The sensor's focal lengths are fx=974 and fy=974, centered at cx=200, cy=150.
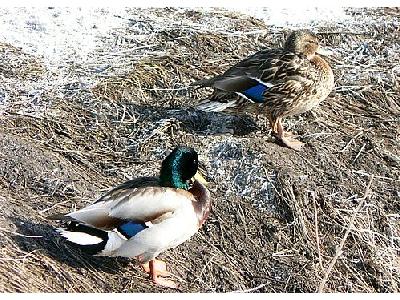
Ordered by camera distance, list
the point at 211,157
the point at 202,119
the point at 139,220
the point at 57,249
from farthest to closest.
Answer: the point at 202,119
the point at 211,157
the point at 57,249
the point at 139,220

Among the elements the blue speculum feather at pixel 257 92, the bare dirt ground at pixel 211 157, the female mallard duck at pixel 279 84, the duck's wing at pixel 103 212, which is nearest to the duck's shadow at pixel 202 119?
the bare dirt ground at pixel 211 157

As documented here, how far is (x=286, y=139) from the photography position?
609cm

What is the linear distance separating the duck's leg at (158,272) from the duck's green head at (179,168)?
424 mm

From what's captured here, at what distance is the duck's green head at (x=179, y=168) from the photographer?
197 inches

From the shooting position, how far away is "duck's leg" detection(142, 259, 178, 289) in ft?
16.7

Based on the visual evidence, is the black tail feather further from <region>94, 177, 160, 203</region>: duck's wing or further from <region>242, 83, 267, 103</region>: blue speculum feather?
<region>242, 83, 267, 103</region>: blue speculum feather

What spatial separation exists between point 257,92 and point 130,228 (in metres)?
1.58

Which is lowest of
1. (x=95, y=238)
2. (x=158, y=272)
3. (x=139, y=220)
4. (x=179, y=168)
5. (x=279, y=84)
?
(x=158, y=272)

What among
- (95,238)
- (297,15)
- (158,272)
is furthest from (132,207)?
(297,15)

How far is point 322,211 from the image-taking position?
18.5 ft

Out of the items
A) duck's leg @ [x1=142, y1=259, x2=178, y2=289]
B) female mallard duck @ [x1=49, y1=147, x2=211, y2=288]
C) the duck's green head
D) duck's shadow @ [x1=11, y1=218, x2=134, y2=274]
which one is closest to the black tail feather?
female mallard duck @ [x1=49, y1=147, x2=211, y2=288]

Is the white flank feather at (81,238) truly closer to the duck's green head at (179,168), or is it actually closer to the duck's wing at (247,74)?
the duck's green head at (179,168)

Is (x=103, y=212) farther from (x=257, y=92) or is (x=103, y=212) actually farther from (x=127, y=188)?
(x=257, y=92)

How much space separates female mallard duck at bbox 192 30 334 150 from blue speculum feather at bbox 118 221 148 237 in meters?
1.45
